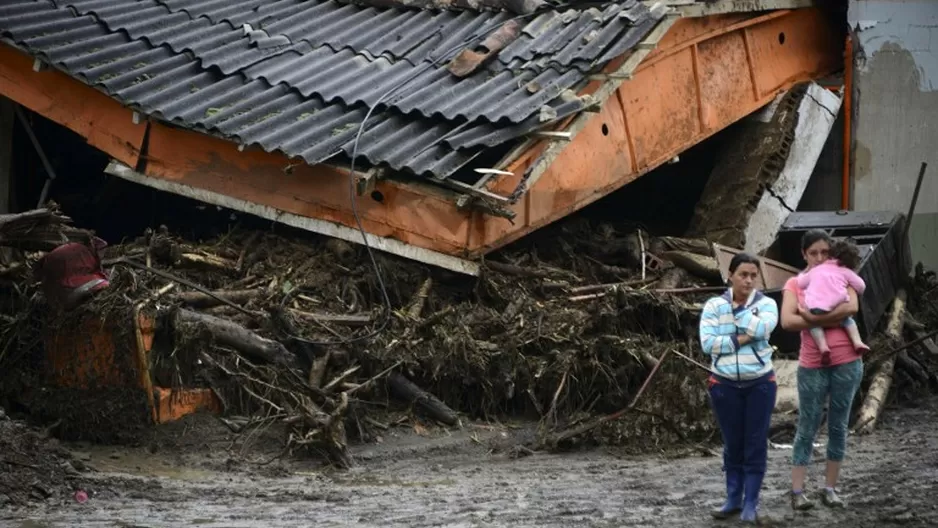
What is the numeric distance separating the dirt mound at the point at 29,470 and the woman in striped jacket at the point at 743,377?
402cm

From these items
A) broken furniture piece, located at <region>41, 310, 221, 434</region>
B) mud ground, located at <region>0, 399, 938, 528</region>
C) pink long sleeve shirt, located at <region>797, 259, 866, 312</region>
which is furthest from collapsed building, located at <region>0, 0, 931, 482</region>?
pink long sleeve shirt, located at <region>797, 259, 866, 312</region>

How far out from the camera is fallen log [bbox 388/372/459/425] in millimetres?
11539

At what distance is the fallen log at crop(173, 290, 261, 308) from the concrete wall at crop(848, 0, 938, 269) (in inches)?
286

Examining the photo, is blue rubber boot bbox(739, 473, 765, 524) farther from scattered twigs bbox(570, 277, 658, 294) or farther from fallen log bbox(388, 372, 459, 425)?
scattered twigs bbox(570, 277, 658, 294)

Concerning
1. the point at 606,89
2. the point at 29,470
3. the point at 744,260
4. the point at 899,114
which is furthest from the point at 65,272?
the point at 899,114

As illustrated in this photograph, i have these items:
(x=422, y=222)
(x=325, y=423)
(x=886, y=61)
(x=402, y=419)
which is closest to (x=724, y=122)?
(x=886, y=61)

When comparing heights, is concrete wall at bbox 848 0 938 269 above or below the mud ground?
above

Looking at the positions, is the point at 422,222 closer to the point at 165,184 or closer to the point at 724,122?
the point at 165,184

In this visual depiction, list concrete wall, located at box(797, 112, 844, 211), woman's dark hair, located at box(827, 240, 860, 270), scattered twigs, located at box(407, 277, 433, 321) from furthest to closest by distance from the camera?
concrete wall, located at box(797, 112, 844, 211) < scattered twigs, located at box(407, 277, 433, 321) < woman's dark hair, located at box(827, 240, 860, 270)

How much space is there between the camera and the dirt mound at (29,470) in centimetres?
847

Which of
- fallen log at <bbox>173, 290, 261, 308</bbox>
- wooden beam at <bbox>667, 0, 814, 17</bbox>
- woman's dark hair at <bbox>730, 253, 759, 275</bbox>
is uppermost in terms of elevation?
wooden beam at <bbox>667, 0, 814, 17</bbox>

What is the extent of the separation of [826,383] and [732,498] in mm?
925

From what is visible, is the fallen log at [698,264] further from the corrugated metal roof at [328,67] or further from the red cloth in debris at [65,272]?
the red cloth in debris at [65,272]

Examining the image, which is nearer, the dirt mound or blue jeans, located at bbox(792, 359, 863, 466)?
blue jeans, located at bbox(792, 359, 863, 466)
